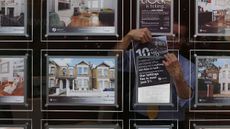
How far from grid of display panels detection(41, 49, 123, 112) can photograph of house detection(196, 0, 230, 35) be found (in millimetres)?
669

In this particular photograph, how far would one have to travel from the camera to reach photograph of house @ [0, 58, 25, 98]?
3.19m

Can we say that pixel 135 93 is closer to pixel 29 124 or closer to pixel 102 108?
pixel 102 108

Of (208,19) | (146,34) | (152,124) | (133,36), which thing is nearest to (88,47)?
(133,36)

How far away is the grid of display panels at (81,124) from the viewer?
321 centimetres

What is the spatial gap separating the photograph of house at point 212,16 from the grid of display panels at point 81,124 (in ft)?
3.20

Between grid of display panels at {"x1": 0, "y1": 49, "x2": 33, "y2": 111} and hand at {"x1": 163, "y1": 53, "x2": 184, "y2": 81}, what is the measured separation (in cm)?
106

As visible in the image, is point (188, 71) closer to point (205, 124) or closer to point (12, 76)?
point (205, 124)

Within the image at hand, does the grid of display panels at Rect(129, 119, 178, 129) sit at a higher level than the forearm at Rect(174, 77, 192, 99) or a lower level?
lower

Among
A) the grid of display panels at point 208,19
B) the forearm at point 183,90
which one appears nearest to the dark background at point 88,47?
the grid of display panels at point 208,19

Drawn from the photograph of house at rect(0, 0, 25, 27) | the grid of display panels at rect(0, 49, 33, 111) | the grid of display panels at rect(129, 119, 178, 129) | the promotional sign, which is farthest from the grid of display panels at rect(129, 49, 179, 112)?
the photograph of house at rect(0, 0, 25, 27)

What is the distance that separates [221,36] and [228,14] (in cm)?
18

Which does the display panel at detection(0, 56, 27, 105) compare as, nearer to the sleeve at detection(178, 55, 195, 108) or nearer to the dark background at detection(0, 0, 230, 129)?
the dark background at detection(0, 0, 230, 129)

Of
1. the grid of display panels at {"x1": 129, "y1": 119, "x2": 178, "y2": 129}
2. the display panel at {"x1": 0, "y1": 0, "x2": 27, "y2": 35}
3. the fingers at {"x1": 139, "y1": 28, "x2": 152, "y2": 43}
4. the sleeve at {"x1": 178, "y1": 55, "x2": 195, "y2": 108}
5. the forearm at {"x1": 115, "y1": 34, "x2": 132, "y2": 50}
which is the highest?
the display panel at {"x1": 0, "y1": 0, "x2": 27, "y2": 35}

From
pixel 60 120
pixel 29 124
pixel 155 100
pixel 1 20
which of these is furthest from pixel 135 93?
pixel 1 20
